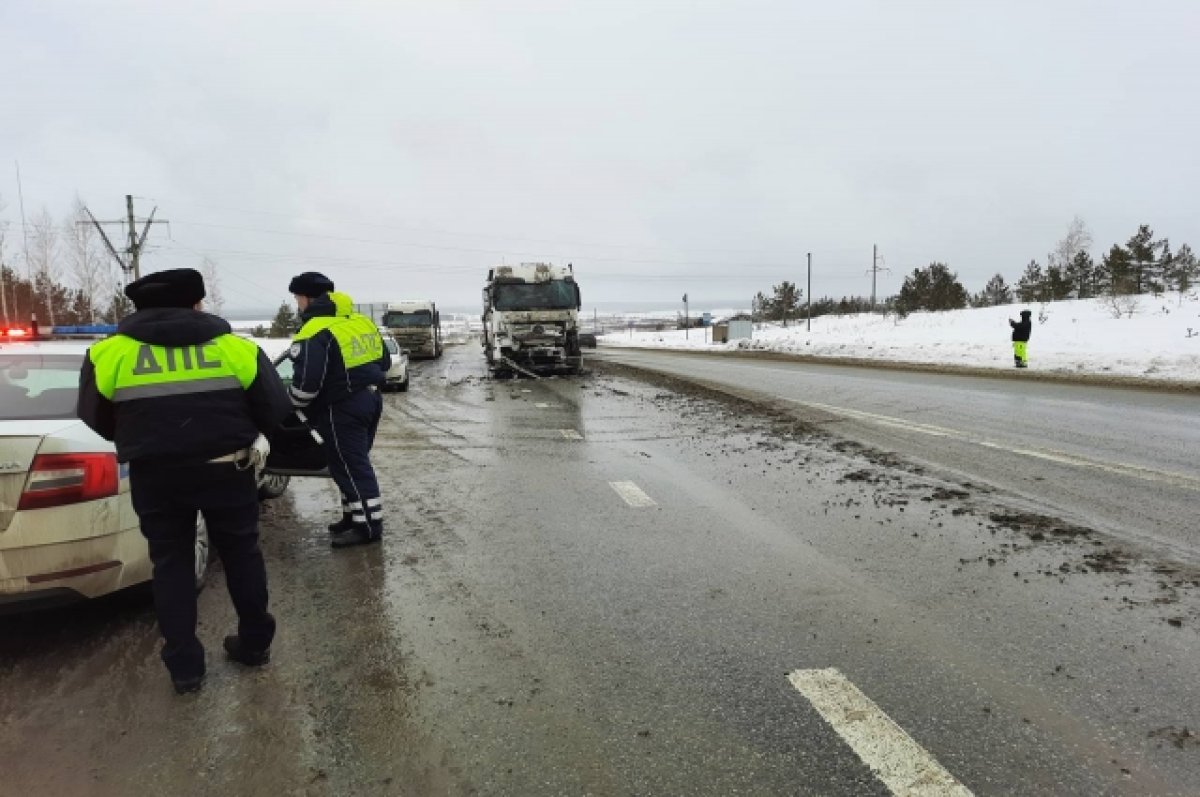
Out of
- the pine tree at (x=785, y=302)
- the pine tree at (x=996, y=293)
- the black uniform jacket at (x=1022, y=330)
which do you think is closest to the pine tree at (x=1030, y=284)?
the pine tree at (x=996, y=293)

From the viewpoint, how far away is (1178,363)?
53.3 feet

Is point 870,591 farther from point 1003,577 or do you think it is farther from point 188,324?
point 188,324

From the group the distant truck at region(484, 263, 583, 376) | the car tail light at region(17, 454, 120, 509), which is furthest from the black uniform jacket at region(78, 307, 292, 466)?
the distant truck at region(484, 263, 583, 376)

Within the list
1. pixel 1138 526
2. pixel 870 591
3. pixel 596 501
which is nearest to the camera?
pixel 870 591

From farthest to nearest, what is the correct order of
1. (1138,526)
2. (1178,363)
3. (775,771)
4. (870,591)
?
(1178,363) < (1138,526) < (870,591) < (775,771)

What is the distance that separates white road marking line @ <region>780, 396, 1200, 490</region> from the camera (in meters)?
6.37

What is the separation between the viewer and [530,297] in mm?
19062

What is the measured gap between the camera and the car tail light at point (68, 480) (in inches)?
129

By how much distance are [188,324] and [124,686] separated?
161 centimetres

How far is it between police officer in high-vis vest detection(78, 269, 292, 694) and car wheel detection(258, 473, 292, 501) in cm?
296

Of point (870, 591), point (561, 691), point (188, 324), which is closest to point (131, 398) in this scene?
point (188, 324)

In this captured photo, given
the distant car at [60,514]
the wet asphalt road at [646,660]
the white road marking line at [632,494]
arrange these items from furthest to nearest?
1. the white road marking line at [632,494]
2. the distant car at [60,514]
3. the wet asphalt road at [646,660]

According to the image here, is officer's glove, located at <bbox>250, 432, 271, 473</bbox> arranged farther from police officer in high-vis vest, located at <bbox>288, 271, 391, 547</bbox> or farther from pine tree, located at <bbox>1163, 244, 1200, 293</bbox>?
pine tree, located at <bbox>1163, 244, 1200, 293</bbox>

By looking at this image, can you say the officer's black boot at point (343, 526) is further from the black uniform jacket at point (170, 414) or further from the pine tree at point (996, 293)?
the pine tree at point (996, 293)
